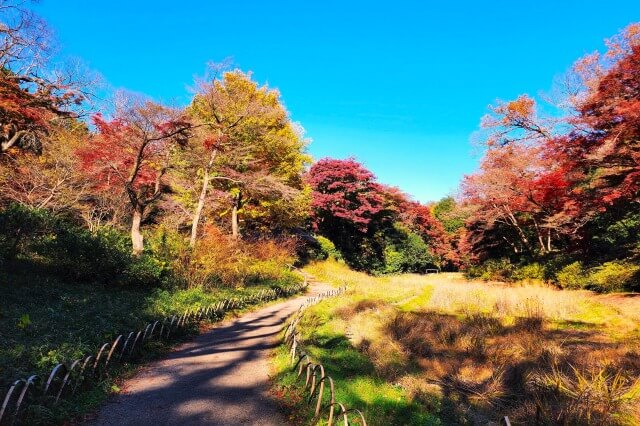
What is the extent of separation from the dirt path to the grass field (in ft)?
1.87

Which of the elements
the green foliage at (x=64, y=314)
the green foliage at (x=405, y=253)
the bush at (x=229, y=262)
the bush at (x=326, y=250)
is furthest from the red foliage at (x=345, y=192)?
the green foliage at (x=64, y=314)

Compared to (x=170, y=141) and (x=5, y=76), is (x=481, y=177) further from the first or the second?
(x=5, y=76)

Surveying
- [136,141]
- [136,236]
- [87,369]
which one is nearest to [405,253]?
[136,236]

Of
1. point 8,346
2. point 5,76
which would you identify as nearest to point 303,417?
point 8,346

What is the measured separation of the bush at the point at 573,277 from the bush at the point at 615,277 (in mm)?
693

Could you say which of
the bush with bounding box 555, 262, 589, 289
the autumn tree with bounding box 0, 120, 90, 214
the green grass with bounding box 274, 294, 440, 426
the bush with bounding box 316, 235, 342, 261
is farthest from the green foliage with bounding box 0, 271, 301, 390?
the bush with bounding box 316, 235, 342, 261

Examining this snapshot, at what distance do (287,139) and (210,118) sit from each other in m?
4.89

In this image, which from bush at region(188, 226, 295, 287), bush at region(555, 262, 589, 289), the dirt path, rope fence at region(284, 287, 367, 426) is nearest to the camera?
rope fence at region(284, 287, 367, 426)

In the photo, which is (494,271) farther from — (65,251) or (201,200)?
(65,251)

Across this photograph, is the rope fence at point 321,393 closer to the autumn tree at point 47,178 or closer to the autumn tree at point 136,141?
the autumn tree at point 136,141

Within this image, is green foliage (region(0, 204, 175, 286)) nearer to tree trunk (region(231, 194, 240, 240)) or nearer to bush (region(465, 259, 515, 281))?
tree trunk (region(231, 194, 240, 240))

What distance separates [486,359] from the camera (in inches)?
286

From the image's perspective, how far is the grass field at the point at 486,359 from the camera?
5.05 m

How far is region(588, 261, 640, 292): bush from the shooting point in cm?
1271
